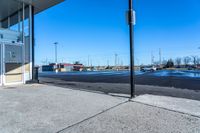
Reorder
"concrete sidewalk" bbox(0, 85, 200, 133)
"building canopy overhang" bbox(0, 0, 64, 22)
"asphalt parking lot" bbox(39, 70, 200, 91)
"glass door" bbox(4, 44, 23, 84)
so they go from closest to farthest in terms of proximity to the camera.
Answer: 1. "concrete sidewalk" bbox(0, 85, 200, 133)
2. "glass door" bbox(4, 44, 23, 84)
3. "building canopy overhang" bbox(0, 0, 64, 22)
4. "asphalt parking lot" bbox(39, 70, 200, 91)

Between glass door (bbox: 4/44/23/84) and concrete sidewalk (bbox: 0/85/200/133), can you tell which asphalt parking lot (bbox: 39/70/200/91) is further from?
concrete sidewalk (bbox: 0/85/200/133)

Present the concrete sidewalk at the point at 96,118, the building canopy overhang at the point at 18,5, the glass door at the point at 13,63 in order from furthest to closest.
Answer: the building canopy overhang at the point at 18,5
the glass door at the point at 13,63
the concrete sidewalk at the point at 96,118

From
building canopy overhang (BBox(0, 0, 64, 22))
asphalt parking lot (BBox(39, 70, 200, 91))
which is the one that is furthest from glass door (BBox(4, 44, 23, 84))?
asphalt parking lot (BBox(39, 70, 200, 91))

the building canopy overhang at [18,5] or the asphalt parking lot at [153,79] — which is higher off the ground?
the building canopy overhang at [18,5]

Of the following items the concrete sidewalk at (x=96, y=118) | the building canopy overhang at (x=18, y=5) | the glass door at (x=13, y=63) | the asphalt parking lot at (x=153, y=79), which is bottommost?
the asphalt parking lot at (x=153, y=79)

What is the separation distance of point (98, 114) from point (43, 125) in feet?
4.57

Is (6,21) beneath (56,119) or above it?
above

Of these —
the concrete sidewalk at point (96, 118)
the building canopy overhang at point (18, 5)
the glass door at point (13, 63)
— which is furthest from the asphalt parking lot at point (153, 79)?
the building canopy overhang at point (18, 5)

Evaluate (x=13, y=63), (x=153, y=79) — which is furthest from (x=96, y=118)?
(x=153, y=79)

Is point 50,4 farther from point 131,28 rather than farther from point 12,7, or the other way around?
point 131,28

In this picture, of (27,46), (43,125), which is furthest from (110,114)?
(27,46)

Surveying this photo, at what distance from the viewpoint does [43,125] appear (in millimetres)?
3387

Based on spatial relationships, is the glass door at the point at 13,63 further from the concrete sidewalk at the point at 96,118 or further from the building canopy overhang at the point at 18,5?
the concrete sidewalk at the point at 96,118

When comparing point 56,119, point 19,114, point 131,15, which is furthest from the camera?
point 131,15
